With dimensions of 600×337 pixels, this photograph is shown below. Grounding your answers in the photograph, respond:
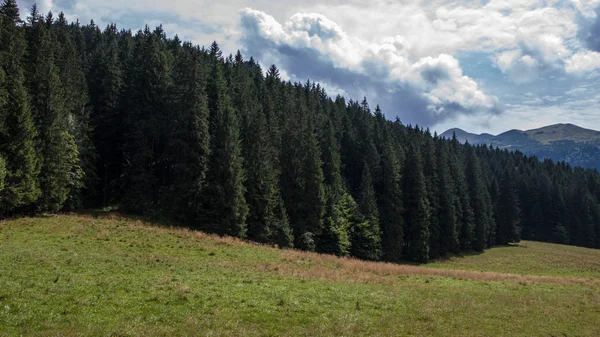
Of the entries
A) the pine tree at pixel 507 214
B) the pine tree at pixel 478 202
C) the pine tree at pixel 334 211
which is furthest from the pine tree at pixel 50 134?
the pine tree at pixel 507 214

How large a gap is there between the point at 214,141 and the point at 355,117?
184 feet

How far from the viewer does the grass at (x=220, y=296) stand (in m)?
13.6

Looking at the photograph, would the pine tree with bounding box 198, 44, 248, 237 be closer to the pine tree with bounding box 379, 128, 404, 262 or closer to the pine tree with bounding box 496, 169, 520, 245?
the pine tree with bounding box 379, 128, 404, 262

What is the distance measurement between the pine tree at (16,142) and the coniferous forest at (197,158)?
0.11 m

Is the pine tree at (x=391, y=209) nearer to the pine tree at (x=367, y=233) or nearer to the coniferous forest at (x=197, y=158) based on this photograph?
the coniferous forest at (x=197, y=158)

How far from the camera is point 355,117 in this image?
323 feet

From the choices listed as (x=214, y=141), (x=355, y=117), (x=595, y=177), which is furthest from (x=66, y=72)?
(x=595, y=177)

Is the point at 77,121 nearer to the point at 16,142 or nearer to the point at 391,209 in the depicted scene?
the point at 16,142

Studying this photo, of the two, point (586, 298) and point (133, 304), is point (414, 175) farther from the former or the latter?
point (133, 304)

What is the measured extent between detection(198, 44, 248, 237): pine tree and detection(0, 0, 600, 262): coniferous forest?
0.17 metres

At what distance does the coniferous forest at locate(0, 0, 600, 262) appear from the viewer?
39.1 metres

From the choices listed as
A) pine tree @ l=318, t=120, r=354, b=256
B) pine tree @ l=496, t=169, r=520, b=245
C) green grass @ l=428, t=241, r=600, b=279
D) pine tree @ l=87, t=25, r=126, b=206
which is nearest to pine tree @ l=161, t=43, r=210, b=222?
pine tree @ l=87, t=25, r=126, b=206

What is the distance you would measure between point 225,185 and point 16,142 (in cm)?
2141

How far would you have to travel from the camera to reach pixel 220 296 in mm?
17422
